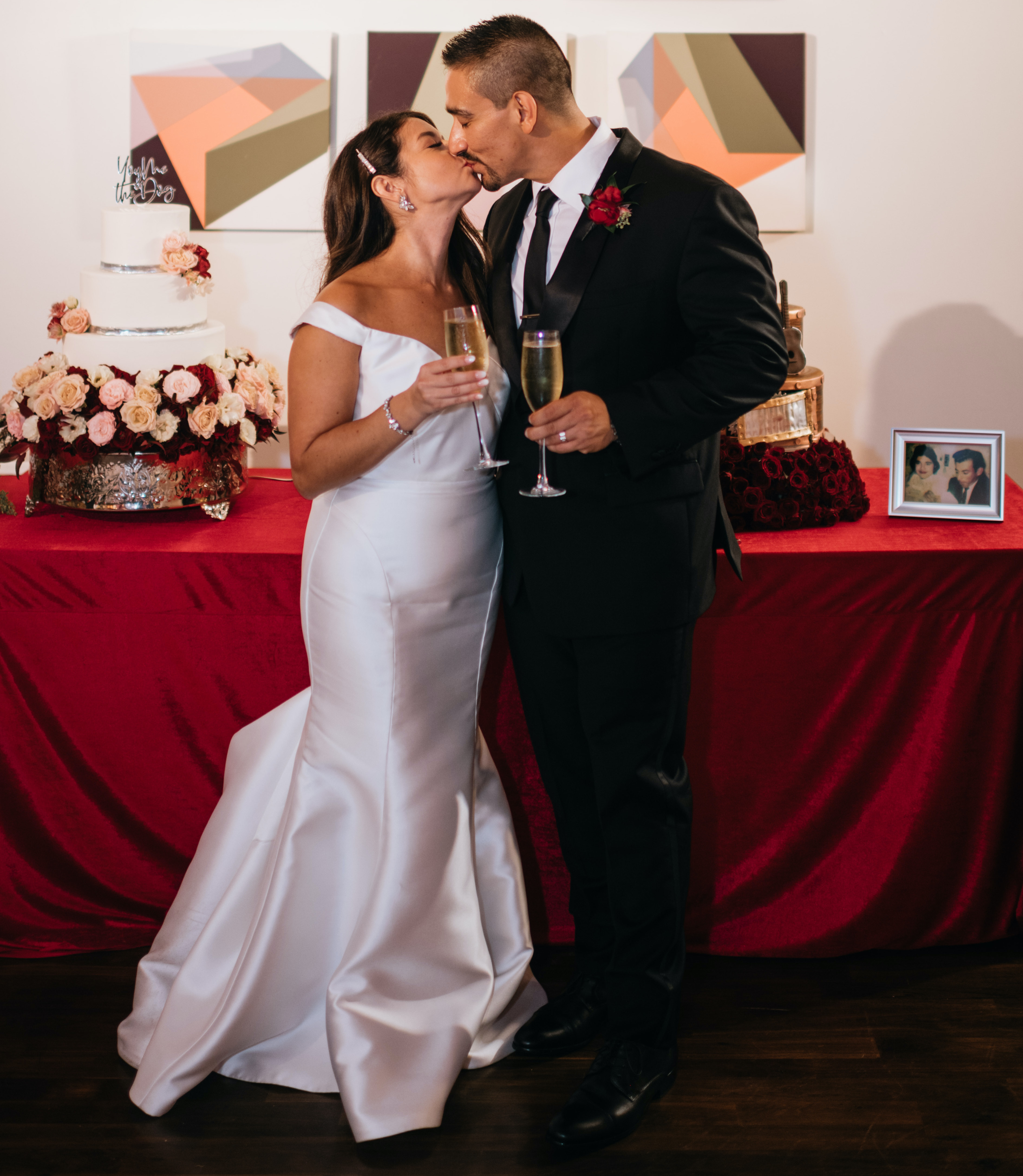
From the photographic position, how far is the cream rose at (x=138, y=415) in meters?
2.57

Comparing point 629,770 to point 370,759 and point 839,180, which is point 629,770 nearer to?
point 370,759

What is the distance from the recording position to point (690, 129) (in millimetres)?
3701

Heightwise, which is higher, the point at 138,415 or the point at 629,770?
the point at 138,415

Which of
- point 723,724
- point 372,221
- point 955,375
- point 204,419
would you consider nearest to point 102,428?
point 204,419

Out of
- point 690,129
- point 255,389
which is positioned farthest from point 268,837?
point 690,129

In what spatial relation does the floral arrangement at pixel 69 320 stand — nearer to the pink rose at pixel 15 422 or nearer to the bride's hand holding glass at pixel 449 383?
the pink rose at pixel 15 422

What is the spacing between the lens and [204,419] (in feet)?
8.60

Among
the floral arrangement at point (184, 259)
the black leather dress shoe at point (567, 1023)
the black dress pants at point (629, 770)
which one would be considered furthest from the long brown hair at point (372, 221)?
the black leather dress shoe at point (567, 1023)

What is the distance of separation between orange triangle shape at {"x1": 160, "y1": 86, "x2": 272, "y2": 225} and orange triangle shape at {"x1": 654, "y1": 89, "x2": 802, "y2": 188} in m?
1.28

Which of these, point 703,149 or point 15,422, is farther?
point 703,149

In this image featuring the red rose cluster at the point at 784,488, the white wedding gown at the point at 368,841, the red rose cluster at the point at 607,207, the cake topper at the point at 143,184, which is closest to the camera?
the red rose cluster at the point at 607,207

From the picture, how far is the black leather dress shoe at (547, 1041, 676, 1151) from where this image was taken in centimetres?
204

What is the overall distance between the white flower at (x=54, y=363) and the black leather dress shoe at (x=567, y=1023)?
1.77 metres

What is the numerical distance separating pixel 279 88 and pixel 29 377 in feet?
5.04
